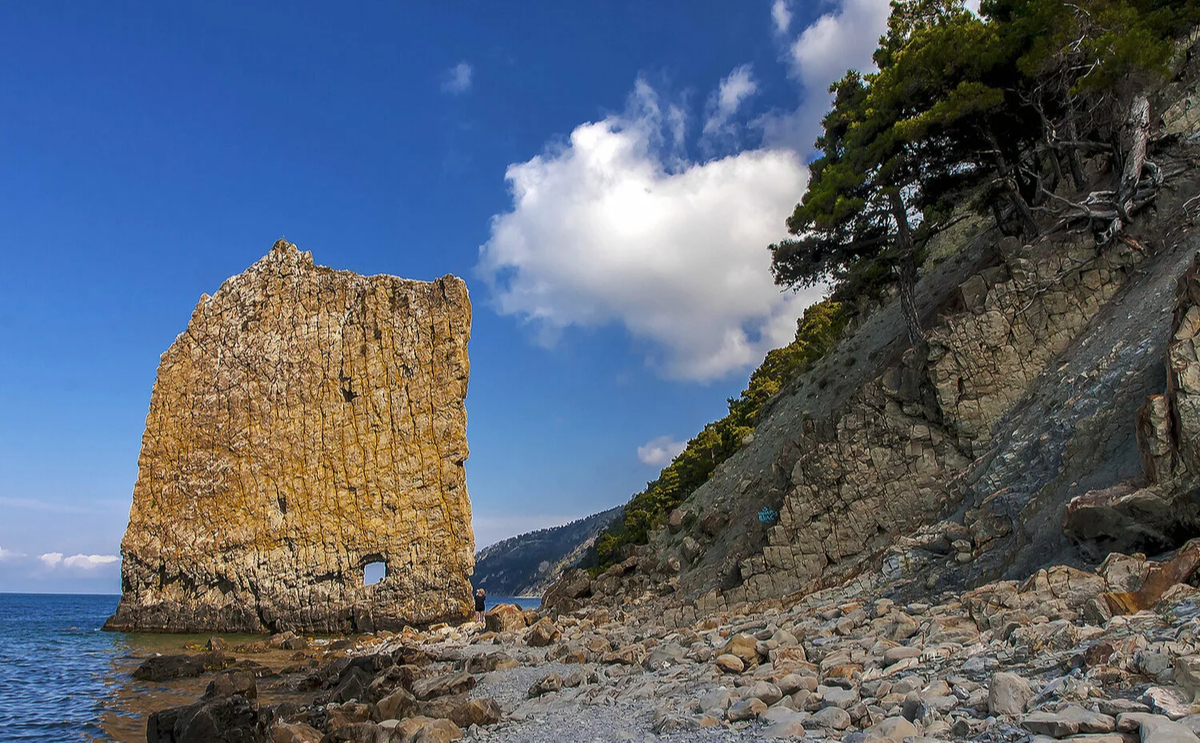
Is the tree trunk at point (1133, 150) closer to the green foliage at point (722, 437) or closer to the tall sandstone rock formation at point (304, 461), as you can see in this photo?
the green foliage at point (722, 437)

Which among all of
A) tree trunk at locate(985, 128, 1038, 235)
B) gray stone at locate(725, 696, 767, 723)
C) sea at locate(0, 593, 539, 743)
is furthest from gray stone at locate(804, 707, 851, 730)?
tree trunk at locate(985, 128, 1038, 235)

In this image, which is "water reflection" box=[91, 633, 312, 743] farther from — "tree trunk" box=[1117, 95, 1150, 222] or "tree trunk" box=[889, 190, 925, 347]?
"tree trunk" box=[1117, 95, 1150, 222]

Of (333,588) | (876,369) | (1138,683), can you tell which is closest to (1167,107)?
(876,369)

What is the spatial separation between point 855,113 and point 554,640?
22.1 metres

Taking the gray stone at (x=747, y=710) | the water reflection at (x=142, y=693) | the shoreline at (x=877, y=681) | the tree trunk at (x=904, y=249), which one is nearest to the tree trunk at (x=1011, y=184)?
the tree trunk at (x=904, y=249)

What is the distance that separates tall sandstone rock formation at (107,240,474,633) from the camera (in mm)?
55031

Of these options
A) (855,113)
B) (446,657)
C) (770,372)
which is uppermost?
(855,113)

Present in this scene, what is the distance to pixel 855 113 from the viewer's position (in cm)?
2667

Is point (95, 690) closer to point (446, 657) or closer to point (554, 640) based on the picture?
point (446, 657)

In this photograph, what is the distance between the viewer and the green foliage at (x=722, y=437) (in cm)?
4781

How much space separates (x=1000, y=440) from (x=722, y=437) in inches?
1395

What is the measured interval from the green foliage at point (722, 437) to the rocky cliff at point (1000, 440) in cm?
1858

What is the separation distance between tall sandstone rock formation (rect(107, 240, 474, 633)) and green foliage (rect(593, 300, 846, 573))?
647 inches

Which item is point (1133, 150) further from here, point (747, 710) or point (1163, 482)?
point (747, 710)
